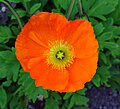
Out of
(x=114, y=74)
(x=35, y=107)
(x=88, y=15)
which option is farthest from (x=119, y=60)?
(x=35, y=107)

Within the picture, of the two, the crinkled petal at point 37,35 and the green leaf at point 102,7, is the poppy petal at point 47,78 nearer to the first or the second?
the crinkled petal at point 37,35

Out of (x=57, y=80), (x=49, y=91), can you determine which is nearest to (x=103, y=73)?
(x=49, y=91)

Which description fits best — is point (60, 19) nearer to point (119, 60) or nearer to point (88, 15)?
point (88, 15)

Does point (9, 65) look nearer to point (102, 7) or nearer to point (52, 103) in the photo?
point (52, 103)

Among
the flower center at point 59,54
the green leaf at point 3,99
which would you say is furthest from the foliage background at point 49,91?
the flower center at point 59,54

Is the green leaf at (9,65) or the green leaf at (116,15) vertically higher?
the green leaf at (9,65)

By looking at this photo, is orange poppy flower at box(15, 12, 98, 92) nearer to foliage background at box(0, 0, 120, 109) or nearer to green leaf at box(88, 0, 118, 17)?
foliage background at box(0, 0, 120, 109)
